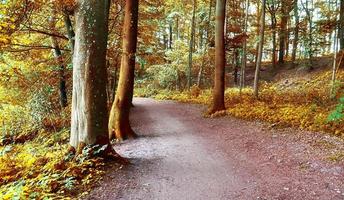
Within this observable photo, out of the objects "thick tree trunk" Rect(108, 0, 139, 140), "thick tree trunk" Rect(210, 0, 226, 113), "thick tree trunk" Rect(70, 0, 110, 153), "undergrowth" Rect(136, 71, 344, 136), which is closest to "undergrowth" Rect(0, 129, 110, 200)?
"thick tree trunk" Rect(70, 0, 110, 153)

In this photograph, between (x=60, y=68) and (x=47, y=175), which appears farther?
(x=60, y=68)

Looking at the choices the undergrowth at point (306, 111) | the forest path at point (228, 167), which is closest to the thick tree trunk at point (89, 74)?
the forest path at point (228, 167)

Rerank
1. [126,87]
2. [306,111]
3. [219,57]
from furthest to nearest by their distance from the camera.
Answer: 1. [219,57]
2. [126,87]
3. [306,111]

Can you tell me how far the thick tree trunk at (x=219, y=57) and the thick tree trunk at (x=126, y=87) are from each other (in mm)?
4278

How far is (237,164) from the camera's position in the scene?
673cm

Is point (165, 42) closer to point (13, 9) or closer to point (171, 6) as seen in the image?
point (171, 6)

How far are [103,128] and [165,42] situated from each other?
36.7 m

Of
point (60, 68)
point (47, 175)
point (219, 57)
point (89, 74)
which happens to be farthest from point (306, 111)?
point (60, 68)

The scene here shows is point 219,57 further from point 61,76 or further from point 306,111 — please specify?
point 61,76

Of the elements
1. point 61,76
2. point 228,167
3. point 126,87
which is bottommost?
point 228,167

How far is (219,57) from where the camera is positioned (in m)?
13.4

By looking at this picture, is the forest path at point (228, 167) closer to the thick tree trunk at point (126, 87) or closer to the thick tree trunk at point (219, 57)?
the thick tree trunk at point (126, 87)

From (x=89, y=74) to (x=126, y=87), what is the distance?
13.3 ft

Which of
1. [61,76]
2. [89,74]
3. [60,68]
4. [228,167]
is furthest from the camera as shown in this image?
[61,76]
